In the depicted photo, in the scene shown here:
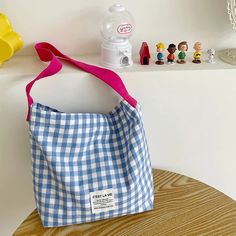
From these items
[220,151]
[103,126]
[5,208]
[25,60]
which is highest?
[25,60]

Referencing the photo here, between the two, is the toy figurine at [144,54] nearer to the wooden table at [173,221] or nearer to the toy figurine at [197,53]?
the toy figurine at [197,53]

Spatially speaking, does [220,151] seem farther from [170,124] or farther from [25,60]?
[25,60]

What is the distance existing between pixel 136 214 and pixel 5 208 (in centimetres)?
36

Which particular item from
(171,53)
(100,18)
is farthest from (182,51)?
(100,18)

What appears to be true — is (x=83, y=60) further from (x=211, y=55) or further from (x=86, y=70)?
(x=211, y=55)

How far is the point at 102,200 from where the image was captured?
0.72m

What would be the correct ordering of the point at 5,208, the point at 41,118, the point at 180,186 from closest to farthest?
the point at 41,118
the point at 180,186
the point at 5,208

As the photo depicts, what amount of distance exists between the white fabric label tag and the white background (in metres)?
0.19

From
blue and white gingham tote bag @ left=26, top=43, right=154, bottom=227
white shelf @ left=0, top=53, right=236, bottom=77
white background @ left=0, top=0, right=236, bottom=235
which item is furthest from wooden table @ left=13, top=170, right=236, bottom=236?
white shelf @ left=0, top=53, right=236, bottom=77

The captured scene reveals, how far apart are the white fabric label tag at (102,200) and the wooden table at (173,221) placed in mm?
35

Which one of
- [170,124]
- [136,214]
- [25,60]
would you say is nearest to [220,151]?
[170,124]

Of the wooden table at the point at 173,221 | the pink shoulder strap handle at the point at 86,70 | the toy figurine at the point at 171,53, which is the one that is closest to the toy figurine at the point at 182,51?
the toy figurine at the point at 171,53

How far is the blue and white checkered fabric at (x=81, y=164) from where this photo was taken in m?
0.71

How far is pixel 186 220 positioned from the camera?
2.41ft
